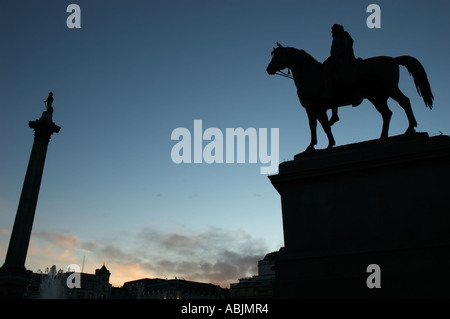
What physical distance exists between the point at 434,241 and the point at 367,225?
4.15ft

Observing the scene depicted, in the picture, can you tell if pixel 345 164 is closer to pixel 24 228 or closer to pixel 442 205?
pixel 442 205

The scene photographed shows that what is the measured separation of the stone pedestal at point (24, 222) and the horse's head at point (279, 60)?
31450mm

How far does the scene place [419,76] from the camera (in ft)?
30.7

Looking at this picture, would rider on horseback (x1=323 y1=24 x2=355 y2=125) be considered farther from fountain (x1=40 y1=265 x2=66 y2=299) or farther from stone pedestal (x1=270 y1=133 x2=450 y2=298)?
fountain (x1=40 y1=265 x2=66 y2=299)

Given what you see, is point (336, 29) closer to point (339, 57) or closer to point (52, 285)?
point (339, 57)

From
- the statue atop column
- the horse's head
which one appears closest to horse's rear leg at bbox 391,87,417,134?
the horse's head

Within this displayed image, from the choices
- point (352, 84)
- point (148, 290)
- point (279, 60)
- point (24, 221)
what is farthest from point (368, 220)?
point (148, 290)

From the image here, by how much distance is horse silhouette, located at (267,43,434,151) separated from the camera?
9.13 meters

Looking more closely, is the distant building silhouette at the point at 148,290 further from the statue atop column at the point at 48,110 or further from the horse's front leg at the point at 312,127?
Answer: the horse's front leg at the point at 312,127

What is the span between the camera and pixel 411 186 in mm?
7656

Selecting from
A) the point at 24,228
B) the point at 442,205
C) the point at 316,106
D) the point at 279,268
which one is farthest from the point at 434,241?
the point at 24,228

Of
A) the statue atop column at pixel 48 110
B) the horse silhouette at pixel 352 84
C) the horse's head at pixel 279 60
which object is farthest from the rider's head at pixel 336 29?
the statue atop column at pixel 48 110

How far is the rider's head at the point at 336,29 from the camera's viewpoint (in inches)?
390

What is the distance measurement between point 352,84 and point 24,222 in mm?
33306
